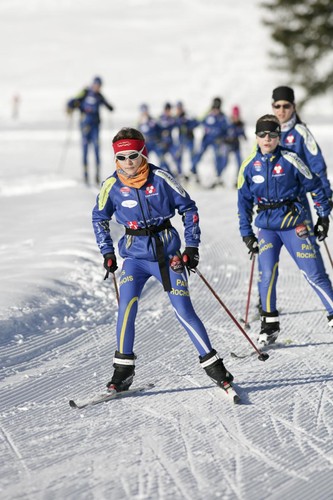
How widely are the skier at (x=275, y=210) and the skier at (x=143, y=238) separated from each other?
1.18 meters

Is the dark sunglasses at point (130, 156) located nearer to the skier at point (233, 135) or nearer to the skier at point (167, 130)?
the skier at point (233, 135)

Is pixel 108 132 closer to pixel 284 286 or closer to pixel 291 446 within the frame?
pixel 284 286

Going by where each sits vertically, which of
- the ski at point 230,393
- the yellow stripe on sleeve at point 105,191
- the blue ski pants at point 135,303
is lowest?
the ski at point 230,393

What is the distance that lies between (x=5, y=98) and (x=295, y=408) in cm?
5155

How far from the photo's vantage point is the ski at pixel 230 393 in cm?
577

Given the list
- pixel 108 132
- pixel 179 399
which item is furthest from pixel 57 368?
pixel 108 132

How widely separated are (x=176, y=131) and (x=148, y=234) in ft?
49.4

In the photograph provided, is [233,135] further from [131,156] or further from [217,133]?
[131,156]

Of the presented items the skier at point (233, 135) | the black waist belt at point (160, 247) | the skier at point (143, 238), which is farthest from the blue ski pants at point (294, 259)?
the skier at point (233, 135)

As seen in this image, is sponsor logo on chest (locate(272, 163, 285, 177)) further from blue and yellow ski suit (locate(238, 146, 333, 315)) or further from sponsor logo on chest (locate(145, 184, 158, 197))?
sponsor logo on chest (locate(145, 184, 158, 197))

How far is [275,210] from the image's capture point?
692 cm

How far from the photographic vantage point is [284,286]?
31.3 ft

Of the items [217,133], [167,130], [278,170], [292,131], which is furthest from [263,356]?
[167,130]

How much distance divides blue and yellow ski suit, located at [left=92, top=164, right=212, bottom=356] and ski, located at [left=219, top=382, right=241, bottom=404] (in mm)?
268
